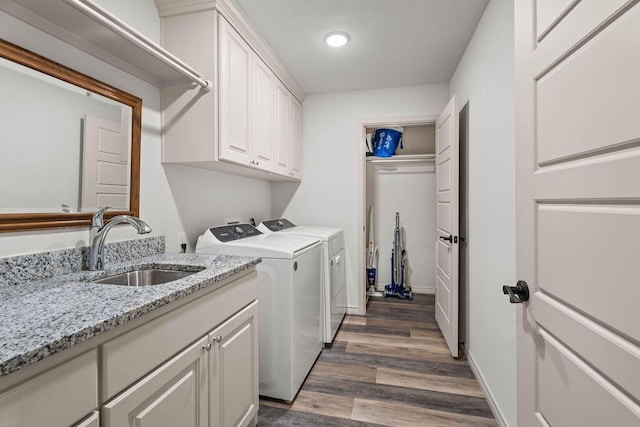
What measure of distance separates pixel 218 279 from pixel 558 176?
115cm

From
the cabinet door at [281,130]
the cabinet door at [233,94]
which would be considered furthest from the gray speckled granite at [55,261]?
the cabinet door at [281,130]

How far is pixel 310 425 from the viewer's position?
1646 millimetres

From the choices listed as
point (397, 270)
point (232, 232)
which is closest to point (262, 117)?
point (232, 232)

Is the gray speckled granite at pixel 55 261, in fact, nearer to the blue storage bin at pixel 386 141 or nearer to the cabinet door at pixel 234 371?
the cabinet door at pixel 234 371

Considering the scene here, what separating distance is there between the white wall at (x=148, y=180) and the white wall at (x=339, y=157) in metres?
0.97

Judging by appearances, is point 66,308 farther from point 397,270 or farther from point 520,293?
point 397,270

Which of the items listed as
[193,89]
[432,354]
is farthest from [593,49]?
[432,354]

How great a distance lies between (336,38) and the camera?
7.12 feet

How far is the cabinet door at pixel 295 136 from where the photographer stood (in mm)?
2932

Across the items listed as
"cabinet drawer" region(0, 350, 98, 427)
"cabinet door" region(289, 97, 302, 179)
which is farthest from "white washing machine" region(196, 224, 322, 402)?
"cabinet door" region(289, 97, 302, 179)

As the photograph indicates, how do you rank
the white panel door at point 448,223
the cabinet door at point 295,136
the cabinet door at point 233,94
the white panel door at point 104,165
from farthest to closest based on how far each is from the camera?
the cabinet door at point 295,136 → the white panel door at point 448,223 → the cabinet door at point 233,94 → the white panel door at point 104,165

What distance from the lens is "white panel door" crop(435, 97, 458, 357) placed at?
2279 millimetres

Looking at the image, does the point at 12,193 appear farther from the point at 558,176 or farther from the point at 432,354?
the point at 432,354

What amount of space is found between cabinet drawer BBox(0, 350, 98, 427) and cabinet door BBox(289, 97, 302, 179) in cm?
236
